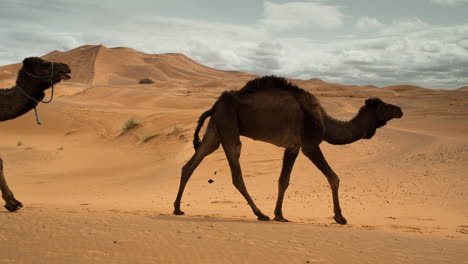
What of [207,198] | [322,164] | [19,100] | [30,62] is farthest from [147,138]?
[322,164]

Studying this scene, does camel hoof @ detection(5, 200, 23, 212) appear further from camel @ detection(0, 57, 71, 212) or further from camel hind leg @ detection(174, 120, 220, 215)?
camel hind leg @ detection(174, 120, 220, 215)

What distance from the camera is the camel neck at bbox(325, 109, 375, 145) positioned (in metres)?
9.12

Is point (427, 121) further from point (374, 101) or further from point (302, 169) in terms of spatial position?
A: point (374, 101)

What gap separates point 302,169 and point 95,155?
386 inches

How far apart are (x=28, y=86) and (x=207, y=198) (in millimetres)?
5450

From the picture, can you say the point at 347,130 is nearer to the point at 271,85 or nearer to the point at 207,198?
the point at 271,85

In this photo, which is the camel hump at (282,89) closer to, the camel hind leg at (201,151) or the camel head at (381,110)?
the camel hind leg at (201,151)

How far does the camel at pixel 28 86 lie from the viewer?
323 inches

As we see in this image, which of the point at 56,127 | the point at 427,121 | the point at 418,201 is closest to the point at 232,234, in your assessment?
the point at 418,201

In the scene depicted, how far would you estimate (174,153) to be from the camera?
61.9 feet

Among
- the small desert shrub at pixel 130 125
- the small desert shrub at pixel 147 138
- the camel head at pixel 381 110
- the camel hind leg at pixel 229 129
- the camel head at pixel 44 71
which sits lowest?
the small desert shrub at pixel 147 138

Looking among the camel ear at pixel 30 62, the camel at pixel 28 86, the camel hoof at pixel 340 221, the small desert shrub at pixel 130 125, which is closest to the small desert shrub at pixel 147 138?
the small desert shrub at pixel 130 125

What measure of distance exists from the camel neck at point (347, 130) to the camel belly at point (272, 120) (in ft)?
2.53

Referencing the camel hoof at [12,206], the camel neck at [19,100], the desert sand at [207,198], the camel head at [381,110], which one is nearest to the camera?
the desert sand at [207,198]
